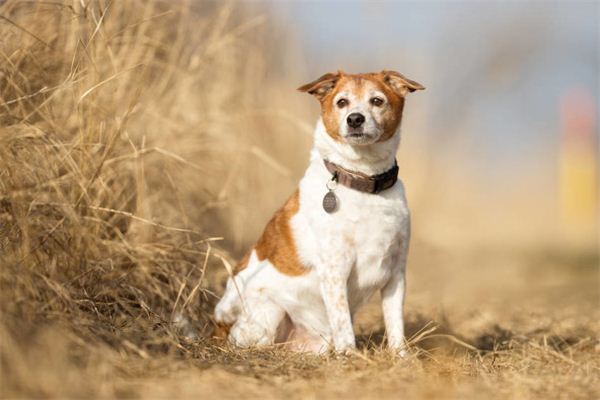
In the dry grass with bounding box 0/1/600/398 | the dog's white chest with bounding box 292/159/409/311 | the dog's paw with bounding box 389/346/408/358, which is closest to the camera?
the dry grass with bounding box 0/1/600/398

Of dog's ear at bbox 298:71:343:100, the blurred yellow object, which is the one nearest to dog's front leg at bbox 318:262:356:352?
dog's ear at bbox 298:71:343:100

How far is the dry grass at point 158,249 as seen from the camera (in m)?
3.24

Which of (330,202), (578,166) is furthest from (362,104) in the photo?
(578,166)

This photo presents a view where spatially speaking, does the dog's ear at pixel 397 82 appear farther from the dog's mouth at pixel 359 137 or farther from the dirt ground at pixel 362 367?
the dirt ground at pixel 362 367

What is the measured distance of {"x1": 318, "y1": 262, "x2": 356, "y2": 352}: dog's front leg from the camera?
167 inches

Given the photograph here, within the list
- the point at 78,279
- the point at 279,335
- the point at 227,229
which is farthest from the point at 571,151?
the point at 78,279

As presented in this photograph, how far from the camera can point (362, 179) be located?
4.29 m

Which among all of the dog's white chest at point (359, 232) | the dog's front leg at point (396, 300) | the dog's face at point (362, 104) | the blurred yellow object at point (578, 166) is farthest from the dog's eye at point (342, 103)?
the blurred yellow object at point (578, 166)

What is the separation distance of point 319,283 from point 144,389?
62.1 inches

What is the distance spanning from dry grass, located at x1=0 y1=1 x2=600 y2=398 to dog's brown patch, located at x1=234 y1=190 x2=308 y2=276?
380 mm

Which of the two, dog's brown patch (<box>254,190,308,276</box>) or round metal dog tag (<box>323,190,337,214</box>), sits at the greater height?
round metal dog tag (<box>323,190,337,214</box>)

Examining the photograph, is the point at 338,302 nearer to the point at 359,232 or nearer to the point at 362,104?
the point at 359,232

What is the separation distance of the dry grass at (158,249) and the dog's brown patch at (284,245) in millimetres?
380

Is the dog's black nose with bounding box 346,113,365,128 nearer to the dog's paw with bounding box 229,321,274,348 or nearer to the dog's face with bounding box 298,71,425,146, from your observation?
the dog's face with bounding box 298,71,425,146
